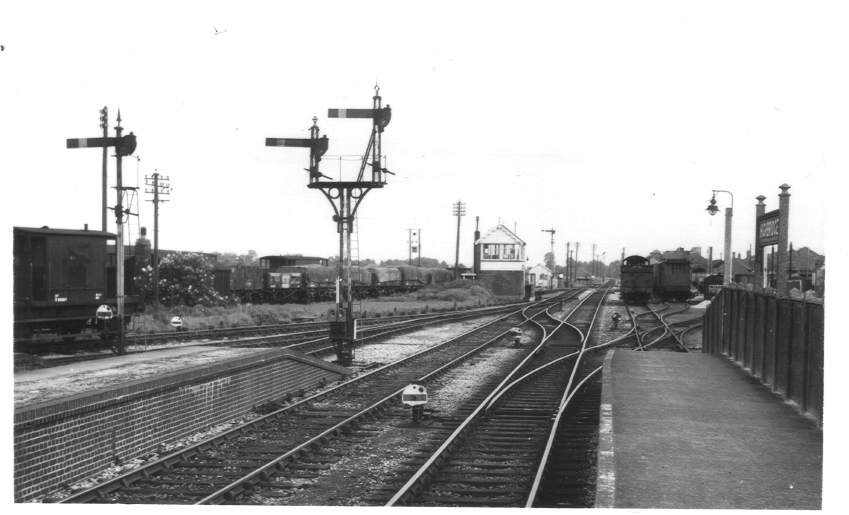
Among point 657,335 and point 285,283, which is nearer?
point 657,335

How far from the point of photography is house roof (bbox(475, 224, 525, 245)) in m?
59.8

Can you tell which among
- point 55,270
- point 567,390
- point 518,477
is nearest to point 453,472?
point 518,477

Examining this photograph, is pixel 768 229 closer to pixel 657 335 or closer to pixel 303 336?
pixel 303 336

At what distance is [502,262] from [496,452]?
52.9 metres

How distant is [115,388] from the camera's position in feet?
24.7

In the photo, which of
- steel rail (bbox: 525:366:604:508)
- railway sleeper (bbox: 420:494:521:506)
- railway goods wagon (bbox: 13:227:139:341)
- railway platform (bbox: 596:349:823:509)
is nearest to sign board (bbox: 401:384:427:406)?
steel rail (bbox: 525:366:604:508)

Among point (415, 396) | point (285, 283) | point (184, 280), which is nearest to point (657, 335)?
point (415, 396)

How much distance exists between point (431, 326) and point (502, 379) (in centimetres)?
1407

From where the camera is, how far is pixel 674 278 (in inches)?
1828

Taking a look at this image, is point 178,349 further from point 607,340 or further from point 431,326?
point 431,326

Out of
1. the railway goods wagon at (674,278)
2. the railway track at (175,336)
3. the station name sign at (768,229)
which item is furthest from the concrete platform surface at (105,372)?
the railway goods wagon at (674,278)

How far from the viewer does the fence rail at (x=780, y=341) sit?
8.20 m

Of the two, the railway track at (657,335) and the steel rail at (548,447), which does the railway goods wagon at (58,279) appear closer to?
the steel rail at (548,447)

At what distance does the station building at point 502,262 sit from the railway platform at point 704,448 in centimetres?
4886
